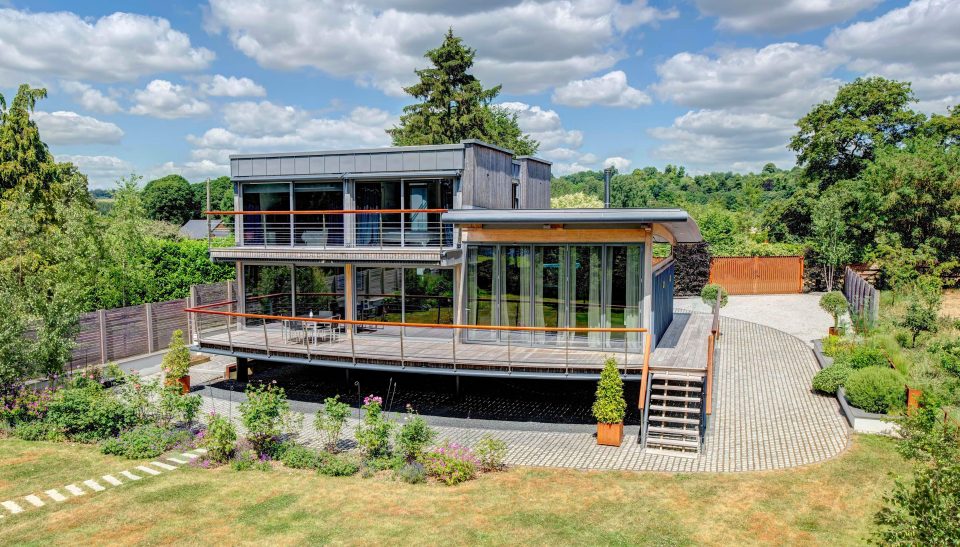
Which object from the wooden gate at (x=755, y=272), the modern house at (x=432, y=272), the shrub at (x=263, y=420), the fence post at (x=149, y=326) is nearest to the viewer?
the shrub at (x=263, y=420)

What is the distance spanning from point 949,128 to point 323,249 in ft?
134

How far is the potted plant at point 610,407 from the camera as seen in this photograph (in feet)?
44.2

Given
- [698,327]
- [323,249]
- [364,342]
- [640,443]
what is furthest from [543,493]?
[698,327]

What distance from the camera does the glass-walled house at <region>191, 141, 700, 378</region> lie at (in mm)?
15711

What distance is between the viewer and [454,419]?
15469 millimetres

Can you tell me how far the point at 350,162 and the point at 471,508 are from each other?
438 inches

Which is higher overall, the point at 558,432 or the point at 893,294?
the point at 893,294

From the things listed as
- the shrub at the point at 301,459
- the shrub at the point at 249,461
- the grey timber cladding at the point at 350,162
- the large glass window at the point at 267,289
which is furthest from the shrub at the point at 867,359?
the large glass window at the point at 267,289

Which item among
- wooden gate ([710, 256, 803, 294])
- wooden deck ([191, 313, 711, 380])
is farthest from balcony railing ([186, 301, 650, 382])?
wooden gate ([710, 256, 803, 294])

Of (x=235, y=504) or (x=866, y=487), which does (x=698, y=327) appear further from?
(x=235, y=504)

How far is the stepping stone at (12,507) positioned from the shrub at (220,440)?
3.14 metres

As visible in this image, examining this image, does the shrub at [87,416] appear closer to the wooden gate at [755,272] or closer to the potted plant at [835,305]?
the potted plant at [835,305]

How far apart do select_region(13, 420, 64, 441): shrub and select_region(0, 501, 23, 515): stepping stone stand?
3542 millimetres

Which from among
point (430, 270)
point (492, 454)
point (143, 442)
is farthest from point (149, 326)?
point (492, 454)
